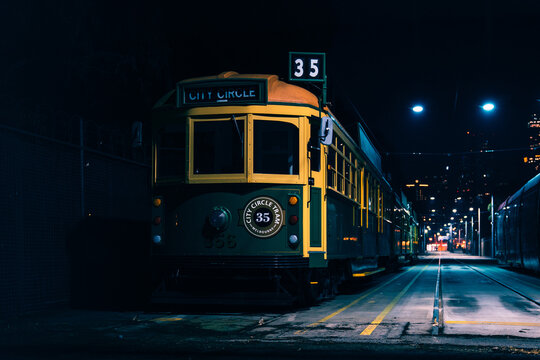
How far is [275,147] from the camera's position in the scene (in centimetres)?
1088

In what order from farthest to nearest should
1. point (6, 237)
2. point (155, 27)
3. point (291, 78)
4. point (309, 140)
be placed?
point (155, 27), point (291, 78), point (309, 140), point (6, 237)

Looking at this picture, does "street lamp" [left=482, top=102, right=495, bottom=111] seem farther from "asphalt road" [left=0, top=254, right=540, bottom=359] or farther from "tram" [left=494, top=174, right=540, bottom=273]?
"asphalt road" [left=0, top=254, right=540, bottom=359]

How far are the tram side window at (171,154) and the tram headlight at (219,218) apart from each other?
93 centimetres

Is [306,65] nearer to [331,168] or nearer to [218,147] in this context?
[331,168]

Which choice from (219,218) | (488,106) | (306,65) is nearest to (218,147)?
(219,218)

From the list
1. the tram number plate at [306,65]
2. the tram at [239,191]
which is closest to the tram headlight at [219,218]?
the tram at [239,191]

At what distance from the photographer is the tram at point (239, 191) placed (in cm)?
1046

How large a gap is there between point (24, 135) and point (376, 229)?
10885mm

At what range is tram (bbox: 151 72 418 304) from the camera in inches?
412

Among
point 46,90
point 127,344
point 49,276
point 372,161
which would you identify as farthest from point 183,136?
point 372,161

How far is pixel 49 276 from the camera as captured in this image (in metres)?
11.3

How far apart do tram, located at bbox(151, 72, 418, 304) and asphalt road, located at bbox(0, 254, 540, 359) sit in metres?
0.58

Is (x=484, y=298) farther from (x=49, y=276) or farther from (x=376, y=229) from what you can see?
(x=49, y=276)

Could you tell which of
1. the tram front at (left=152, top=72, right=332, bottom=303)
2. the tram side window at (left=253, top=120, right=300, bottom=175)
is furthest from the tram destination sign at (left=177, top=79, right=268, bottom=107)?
the tram side window at (left=253, top=120, right=300, bottom=175)
